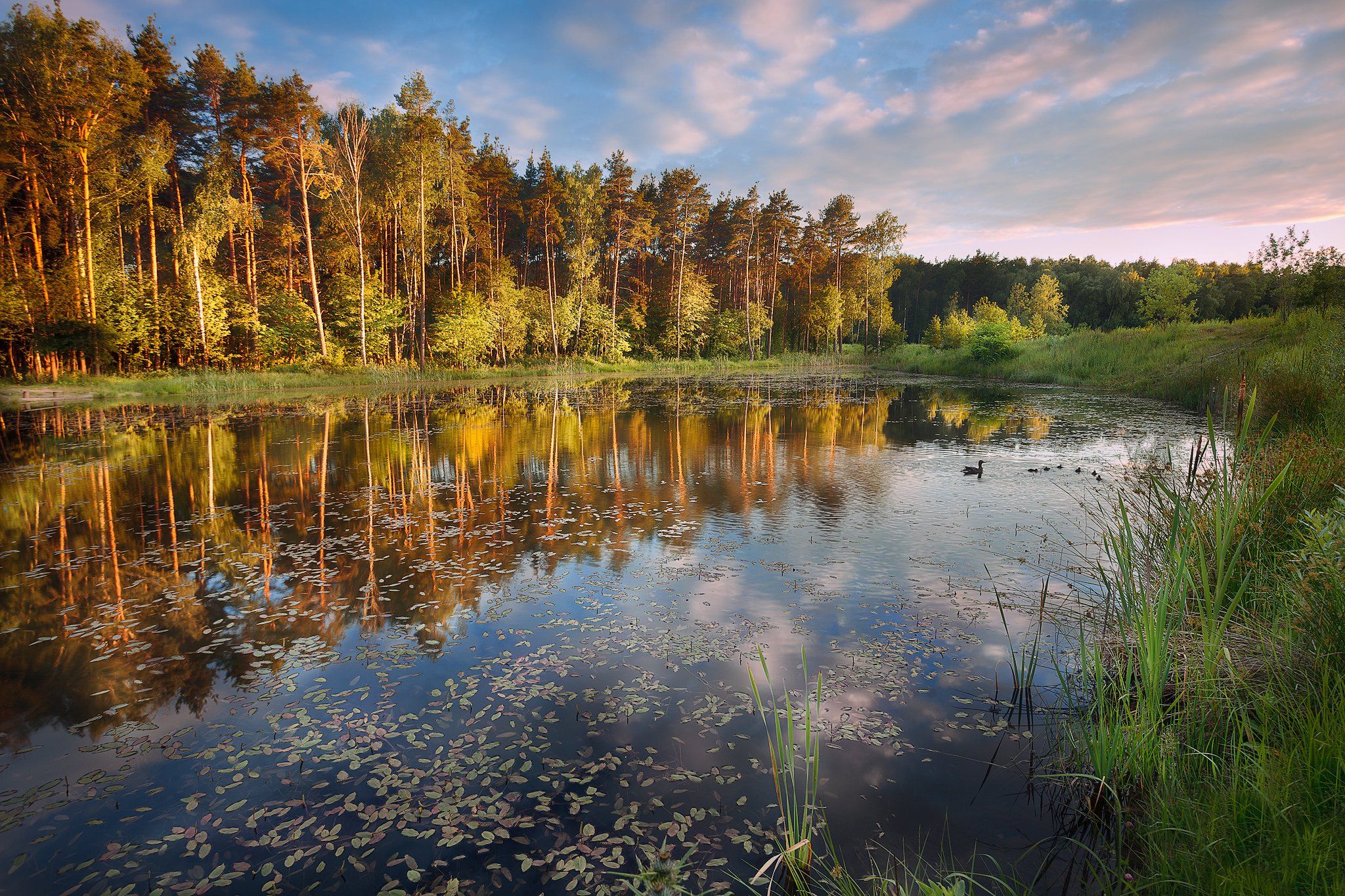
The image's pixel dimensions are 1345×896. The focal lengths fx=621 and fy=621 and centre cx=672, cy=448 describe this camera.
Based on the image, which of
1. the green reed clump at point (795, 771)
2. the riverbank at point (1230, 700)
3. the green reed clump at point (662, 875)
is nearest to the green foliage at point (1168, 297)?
the riverbank at point (1230, 700)

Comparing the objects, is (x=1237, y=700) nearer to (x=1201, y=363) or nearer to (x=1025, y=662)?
(x=1025, y=662)

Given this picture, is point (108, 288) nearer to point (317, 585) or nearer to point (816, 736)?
point (317, 585)

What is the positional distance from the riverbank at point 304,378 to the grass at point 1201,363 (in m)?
18.3

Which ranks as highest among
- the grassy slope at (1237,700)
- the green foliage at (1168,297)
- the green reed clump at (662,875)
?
the green foliage at (1168,297)

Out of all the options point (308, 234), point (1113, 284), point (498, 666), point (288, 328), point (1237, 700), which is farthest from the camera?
point (1113, 284)

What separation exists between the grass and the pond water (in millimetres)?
2864

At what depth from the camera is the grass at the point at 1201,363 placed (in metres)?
10.2

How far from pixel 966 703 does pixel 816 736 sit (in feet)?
4.77

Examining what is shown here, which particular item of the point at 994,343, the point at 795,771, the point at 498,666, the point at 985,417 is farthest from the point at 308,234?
the point at 994,343

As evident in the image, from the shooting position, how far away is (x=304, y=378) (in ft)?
109

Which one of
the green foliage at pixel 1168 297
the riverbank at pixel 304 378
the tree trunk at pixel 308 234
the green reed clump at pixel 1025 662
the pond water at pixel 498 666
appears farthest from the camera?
the green foliage at pixel 1168 297

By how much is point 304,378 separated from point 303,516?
26963 millimetres

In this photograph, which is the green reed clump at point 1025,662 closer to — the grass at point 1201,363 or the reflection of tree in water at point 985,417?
the grass at point 1201,363

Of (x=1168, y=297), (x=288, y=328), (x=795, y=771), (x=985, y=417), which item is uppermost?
(x=1168, y=297)
